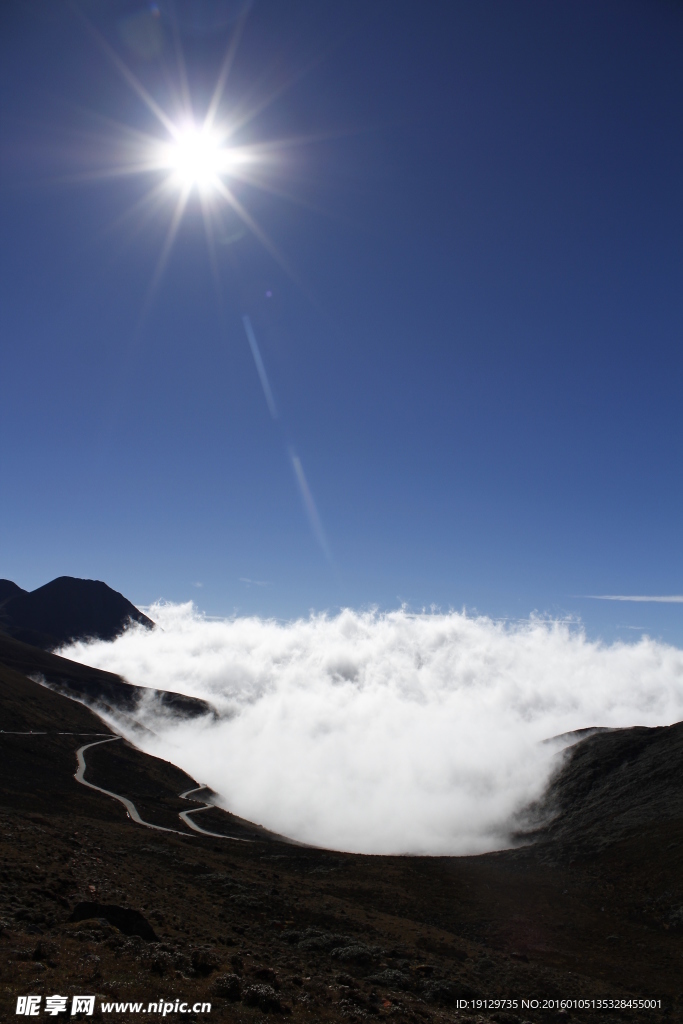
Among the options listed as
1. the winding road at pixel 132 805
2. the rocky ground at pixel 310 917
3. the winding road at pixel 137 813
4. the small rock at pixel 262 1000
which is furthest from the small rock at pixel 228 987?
the winding road at pixel 137 813

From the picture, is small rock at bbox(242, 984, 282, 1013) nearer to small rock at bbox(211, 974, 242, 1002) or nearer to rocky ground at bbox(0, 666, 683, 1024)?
rocky ground at bbox(0, 666, 683, 1024)

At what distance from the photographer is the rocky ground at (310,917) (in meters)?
17.6

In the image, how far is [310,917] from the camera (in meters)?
36.6

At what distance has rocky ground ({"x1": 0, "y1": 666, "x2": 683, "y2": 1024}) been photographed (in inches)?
695

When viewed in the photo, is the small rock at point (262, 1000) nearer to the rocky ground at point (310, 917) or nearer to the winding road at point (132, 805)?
the rocky ground at point (310, 917)

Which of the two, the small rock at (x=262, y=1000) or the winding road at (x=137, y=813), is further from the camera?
the winding road at (x=137, y=813)

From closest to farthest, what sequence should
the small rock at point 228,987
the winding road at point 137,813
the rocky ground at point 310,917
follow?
the small rock at point 228,987 < the rocky ground at point 310,917 < the winding road at point 137,813

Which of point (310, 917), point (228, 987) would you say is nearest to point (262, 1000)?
point (228, 987)

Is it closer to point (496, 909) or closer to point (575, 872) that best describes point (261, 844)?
point (496, 909)

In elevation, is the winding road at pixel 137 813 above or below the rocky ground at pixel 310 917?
below

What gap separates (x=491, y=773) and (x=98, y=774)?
152829 mm

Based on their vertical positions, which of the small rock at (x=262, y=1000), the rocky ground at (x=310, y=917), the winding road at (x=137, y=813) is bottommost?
the winding road at (x=137, y=813)

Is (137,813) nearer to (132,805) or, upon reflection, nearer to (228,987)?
(132,805)

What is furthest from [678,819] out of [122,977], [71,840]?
[122,977]
